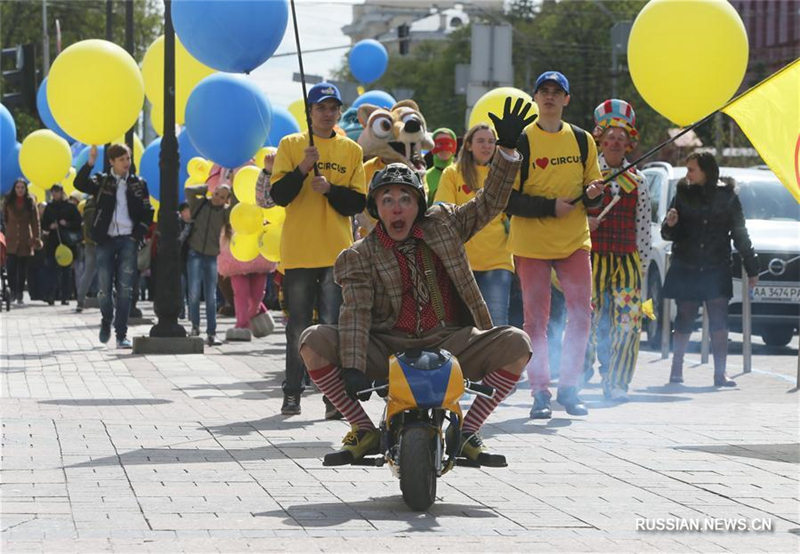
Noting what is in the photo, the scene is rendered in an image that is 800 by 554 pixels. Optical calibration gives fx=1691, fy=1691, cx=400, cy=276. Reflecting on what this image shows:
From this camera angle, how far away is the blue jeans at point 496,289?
11922 mm

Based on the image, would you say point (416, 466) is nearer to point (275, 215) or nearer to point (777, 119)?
point (777, 119)

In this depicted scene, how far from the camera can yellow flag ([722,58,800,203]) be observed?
28.3ft

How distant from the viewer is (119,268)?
16.2 meters

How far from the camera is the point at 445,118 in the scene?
98.2 m

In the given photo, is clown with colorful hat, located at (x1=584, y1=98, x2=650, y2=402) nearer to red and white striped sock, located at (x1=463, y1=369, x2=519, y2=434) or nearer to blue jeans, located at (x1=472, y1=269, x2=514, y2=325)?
blue jeans, located at (x1=472, y1=269, x2=514, y2=325)

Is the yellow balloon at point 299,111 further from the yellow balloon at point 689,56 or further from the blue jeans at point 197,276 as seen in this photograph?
the yellow balloon at point 689,56

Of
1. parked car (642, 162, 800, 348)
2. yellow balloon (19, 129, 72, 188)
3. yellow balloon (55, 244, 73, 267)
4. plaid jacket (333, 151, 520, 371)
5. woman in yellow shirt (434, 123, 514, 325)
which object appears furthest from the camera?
yellow balloon (55, 244, 73, 267)

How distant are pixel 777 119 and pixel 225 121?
7.25 m

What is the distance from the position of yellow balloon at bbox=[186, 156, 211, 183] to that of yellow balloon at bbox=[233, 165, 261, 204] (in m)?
2.82

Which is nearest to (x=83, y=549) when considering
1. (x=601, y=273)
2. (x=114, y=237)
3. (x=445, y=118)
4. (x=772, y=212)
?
(x=601, y=273)

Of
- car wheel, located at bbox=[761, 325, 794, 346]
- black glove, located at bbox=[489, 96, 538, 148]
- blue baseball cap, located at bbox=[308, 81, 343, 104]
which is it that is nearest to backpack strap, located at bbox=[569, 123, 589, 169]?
blue baseball cap, located at bbox=[308, 81, 343, 104]

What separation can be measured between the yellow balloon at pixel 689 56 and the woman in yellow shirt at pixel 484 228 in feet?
4.03

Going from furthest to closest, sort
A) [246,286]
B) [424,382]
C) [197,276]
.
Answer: [197,276] < [246,286] < [424,382]

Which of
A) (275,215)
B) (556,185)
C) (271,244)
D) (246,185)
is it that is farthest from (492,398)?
(246,185)
